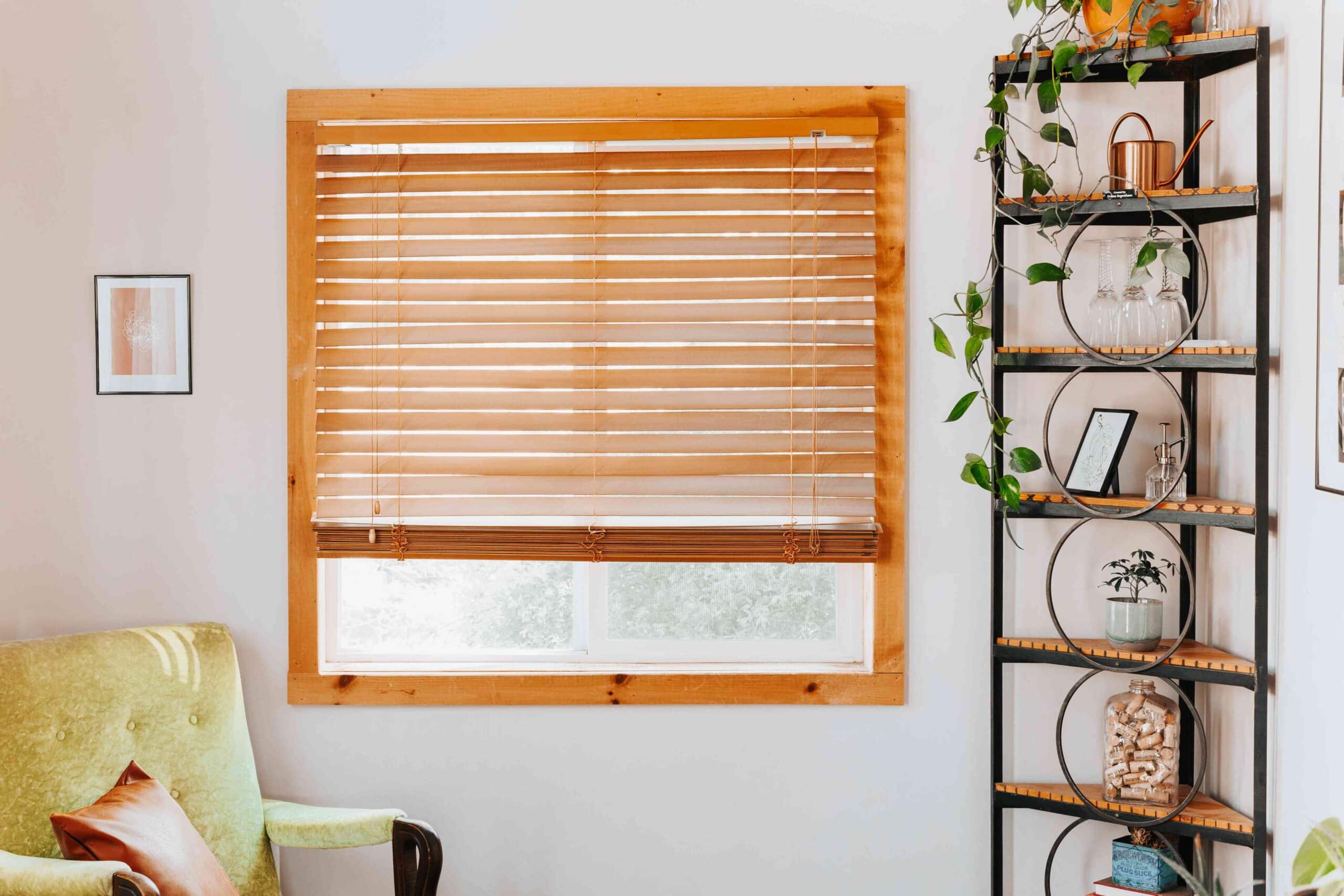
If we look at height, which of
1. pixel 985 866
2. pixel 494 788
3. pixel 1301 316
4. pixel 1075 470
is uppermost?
pixel 1301 316

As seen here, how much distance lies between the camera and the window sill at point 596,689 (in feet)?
7.63

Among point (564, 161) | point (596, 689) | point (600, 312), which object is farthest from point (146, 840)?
point (564, 161)

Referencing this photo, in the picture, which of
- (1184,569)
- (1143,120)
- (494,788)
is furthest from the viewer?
(494,788)

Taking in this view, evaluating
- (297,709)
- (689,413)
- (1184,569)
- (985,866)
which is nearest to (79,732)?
(297,709)

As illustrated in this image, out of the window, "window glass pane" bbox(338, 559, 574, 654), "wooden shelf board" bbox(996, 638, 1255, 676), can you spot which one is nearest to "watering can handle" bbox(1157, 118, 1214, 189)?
"wooden shelf board" bbox(996, 638, 1255, 676)

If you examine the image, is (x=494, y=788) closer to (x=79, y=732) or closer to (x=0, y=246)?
(x=79, y=732)

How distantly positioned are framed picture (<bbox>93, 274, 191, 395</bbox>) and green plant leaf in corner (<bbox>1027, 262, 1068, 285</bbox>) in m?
1.85

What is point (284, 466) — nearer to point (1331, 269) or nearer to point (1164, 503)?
point (1164, 503)

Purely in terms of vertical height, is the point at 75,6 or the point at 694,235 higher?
the point at 75,6

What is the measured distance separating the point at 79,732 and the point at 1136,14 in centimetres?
251

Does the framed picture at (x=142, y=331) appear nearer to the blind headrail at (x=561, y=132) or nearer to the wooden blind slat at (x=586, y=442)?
the wooden blind slat at (x=586, y=442)

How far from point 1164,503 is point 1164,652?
331 millimetres

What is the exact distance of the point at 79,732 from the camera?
2039mm

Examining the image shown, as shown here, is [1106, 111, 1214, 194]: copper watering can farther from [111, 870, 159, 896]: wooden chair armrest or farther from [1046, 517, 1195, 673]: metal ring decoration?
[111, 870, 159, 896]: wooden chair armrest
